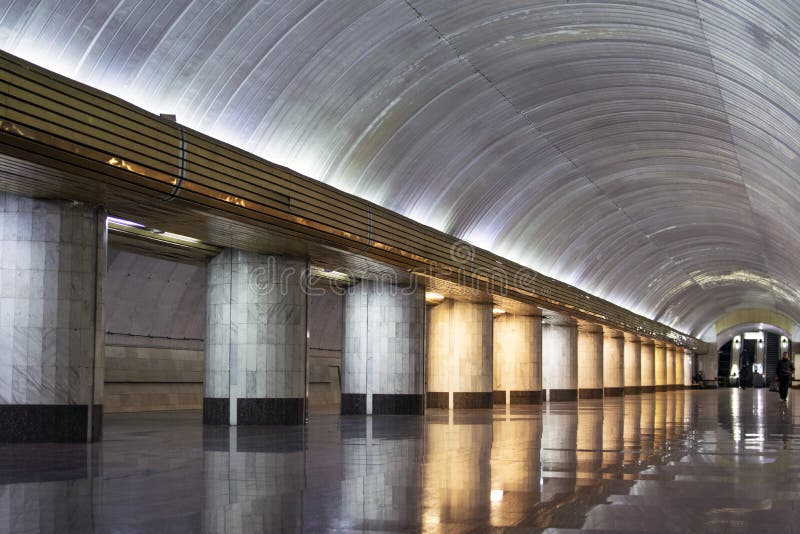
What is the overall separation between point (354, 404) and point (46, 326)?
40.3ft

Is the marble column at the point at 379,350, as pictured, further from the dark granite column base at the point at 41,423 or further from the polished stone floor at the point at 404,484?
the dark granite column base at the point at 41,423

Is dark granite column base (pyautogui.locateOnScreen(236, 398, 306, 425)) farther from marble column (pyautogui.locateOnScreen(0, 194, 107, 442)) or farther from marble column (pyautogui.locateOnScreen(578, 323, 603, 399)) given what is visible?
marble column (pyautogui.locateOnScreen(578, 323, 603, 399))

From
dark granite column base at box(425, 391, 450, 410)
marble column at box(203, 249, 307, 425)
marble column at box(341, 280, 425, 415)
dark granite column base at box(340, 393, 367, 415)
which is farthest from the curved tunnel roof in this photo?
dark granite column base at box(425, 391, 450, 410)

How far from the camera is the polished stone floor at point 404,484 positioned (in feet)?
22.5

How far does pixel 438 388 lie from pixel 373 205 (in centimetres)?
1324

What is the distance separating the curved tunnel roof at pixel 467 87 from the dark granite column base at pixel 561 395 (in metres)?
14.5

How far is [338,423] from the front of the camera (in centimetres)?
2108

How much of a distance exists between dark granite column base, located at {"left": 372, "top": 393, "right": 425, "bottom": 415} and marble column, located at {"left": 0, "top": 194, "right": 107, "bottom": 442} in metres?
11.5

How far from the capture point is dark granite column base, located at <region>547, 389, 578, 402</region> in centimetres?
4284

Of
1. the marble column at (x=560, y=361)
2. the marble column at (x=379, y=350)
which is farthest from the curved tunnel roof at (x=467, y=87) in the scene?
the marble column at (x=560, y=361)

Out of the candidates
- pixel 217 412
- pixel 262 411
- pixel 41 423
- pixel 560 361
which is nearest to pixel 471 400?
pixel 262 411

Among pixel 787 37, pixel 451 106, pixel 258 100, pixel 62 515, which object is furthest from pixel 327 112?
pixel 62 515

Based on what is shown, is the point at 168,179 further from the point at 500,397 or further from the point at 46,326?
the point at 500,397

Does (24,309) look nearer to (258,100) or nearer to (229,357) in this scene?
(258,100)
